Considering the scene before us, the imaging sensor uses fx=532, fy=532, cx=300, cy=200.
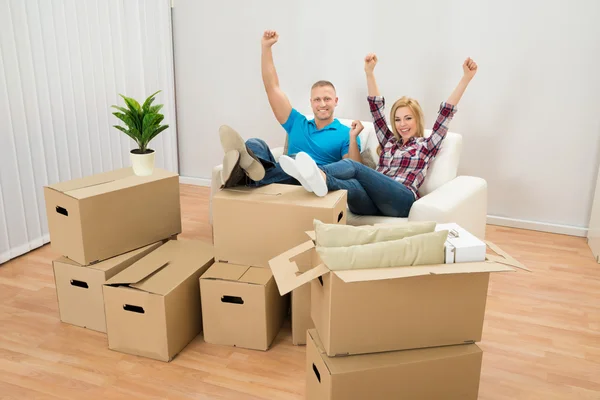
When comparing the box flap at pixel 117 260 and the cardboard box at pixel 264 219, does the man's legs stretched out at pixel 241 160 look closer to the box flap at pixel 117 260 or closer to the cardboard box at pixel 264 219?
the cardboard box at pixel 264 219

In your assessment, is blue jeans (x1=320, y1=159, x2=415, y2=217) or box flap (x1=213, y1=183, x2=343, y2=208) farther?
blue jeans (x1=320, y1=159, x2=415, y2=217)

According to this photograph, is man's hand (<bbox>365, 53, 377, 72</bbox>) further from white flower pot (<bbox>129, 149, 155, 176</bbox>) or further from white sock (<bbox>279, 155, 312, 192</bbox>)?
white flower pot (<bbox>129, 149, 155, 176</bbox>)

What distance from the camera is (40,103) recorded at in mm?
2883

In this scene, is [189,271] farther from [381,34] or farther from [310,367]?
[381,34]

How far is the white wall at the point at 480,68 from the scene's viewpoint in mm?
2980

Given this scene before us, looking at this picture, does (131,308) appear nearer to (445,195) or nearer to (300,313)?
(300,313)

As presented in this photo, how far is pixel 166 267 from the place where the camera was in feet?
6.90

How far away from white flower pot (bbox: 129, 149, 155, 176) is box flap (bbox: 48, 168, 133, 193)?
48 mm

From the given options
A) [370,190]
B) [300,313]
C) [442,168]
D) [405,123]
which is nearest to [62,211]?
[300,313]

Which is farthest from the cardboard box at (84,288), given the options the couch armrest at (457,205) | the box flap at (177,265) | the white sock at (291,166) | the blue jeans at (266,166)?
the couch armrest at (457,205)

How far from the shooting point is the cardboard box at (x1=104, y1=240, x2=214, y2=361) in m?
1.90

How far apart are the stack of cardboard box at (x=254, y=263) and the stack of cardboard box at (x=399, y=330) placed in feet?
1.41

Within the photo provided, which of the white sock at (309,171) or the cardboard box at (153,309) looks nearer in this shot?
the cardboard box at (153,309)

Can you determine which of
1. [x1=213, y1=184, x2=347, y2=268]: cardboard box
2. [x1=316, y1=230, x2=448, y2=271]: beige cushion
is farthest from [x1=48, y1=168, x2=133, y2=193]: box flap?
[x1=316, y1=230, x2=448, y2=271]: beige cushion
